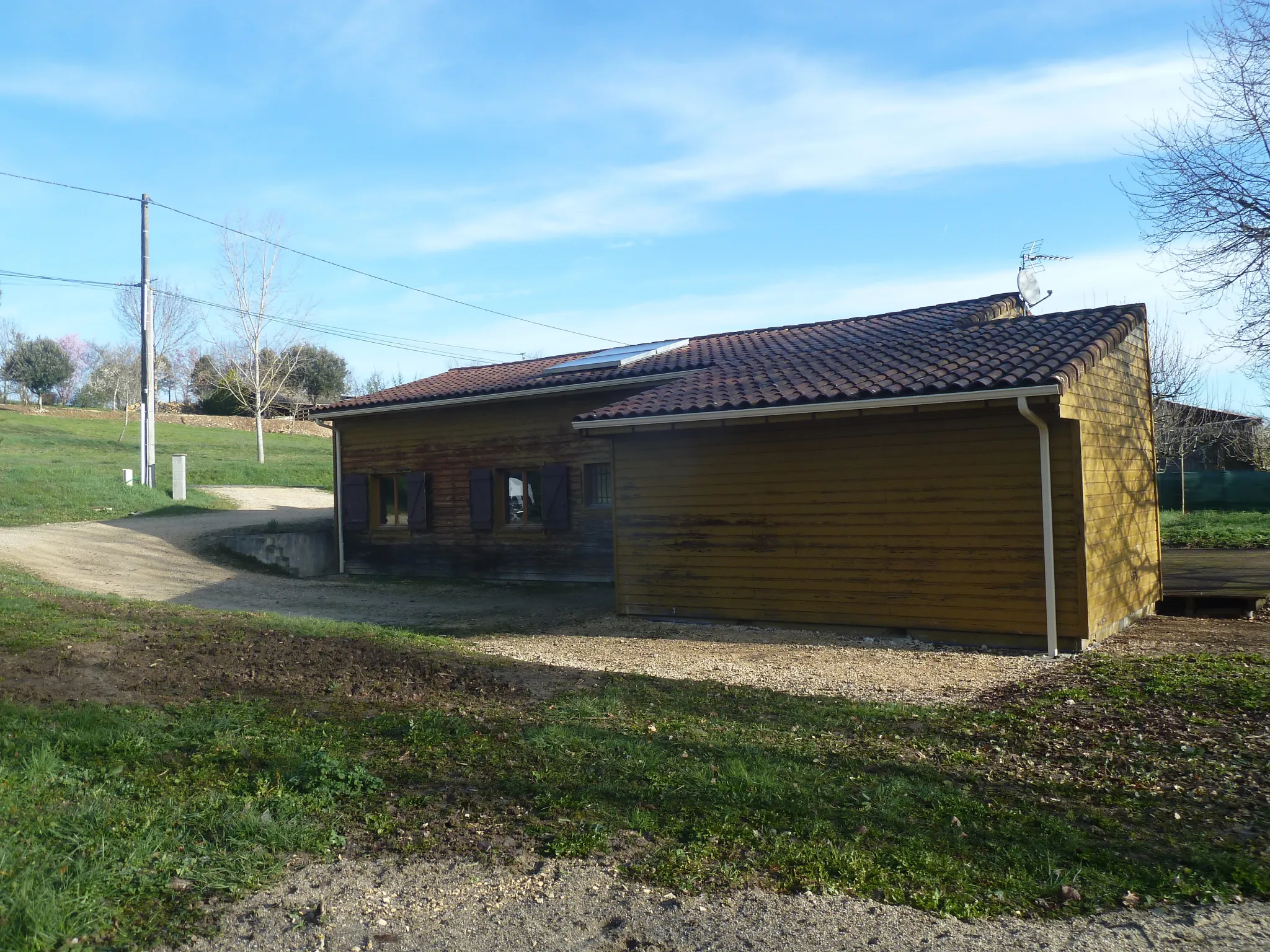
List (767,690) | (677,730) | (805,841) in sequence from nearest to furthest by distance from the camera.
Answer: (805,841)
(677,730)
(767,690)

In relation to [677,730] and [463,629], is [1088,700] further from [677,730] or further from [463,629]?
[463,629]

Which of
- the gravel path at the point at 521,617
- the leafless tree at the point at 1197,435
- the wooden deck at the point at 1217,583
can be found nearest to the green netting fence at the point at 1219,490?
the leafless tree at the point at 1197,435

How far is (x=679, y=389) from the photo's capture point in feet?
40.7

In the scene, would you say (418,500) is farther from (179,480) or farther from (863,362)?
(179,480)

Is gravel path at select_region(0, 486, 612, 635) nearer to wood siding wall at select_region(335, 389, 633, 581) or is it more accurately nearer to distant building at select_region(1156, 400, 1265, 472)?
wood siding wall at select_region(335, 389, 633, 581)

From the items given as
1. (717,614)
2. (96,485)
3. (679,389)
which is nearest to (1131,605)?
(717,614)

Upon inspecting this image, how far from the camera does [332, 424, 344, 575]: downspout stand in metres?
18.4

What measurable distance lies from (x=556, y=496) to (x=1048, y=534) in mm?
8455

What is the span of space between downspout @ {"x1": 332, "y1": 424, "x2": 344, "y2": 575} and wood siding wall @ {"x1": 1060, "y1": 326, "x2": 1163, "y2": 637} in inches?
532

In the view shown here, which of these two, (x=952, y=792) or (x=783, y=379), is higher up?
(x=783, y=379)

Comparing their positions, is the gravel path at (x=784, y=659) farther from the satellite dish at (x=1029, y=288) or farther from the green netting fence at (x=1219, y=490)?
the green netting fence at (x=1219, y=490)

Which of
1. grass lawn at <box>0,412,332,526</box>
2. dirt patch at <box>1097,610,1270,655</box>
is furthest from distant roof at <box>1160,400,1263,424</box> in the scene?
grass lawn at <box>0,412,332,526</box>

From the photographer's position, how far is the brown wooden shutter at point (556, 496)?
51.6 feet

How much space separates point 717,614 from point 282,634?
495 cm
